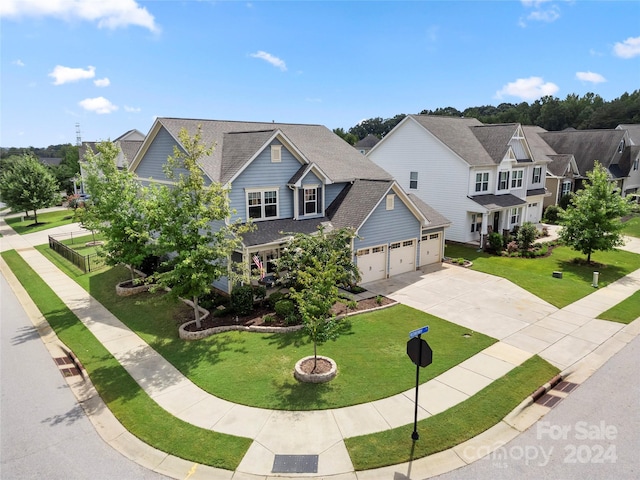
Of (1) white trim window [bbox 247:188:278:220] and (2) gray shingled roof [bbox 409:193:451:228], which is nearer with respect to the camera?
(1) white trim window [bbox 247:188:278:220]

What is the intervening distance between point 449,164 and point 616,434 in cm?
2355

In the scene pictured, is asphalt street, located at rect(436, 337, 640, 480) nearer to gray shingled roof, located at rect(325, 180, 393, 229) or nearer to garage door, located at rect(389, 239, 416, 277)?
garage door, located at rect(389, 239, 416, 277)

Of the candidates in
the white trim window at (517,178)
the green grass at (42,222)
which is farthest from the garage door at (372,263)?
the green grass at (42,222)

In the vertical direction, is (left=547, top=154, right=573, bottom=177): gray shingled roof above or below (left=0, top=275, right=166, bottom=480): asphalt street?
above

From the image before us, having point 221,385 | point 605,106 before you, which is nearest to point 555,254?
A: point 221,385

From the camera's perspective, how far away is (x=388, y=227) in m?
23.0

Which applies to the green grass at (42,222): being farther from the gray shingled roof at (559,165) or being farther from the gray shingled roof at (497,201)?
the gray shingled roof at (559,165)

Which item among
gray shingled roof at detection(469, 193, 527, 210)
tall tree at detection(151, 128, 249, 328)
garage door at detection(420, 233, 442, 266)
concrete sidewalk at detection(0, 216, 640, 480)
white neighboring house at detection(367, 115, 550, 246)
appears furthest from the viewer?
white neighboring house at detection(367, 115, 550, 246)

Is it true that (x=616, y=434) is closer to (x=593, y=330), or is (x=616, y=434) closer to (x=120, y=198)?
(x=593, y=330)

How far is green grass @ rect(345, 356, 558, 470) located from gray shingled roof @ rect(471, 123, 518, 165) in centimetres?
2303

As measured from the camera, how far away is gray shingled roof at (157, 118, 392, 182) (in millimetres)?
21062

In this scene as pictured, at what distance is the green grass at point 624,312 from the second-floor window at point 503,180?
14.8 meters

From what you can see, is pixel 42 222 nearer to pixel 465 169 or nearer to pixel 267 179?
pixel 267 179

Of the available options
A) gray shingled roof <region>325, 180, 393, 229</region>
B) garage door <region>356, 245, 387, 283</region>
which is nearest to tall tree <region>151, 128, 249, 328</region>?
gray shingled roof <region>325, 180, 393, 229</region>
